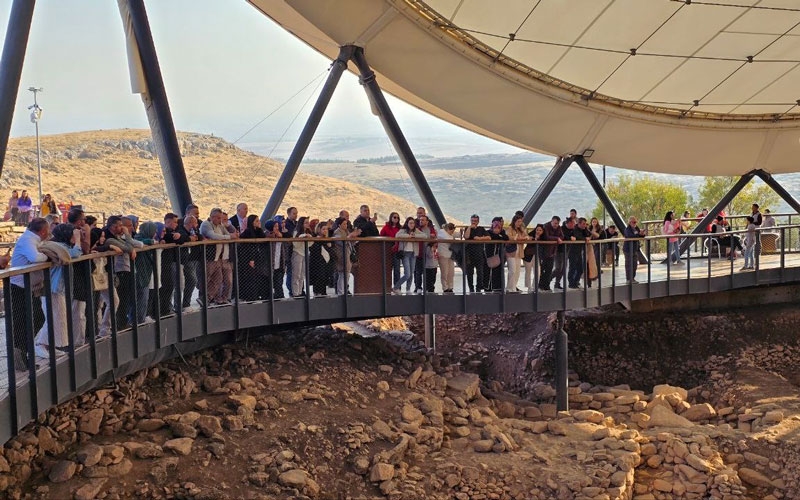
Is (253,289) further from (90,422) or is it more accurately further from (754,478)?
(754,478)

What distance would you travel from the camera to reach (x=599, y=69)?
23.5 metres

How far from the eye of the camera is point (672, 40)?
22016 mm

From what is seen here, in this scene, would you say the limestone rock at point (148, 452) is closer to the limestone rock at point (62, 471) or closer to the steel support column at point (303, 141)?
the limestone rock at point (62, 471)

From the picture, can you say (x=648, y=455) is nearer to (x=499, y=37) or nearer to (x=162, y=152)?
(x=162, y=152)

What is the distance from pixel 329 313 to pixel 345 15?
816 centimetres

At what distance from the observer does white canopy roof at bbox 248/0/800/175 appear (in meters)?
20.5

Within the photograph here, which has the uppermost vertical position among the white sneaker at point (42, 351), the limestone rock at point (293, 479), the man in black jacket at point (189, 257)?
the man in black jacket at point (189, 257)

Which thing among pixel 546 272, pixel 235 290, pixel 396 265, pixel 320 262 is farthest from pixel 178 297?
pixel 546 272

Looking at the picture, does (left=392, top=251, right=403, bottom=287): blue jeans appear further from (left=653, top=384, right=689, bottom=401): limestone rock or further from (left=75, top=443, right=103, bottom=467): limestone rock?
(left=653, top=384, right=689, bottom=401): limestone rock

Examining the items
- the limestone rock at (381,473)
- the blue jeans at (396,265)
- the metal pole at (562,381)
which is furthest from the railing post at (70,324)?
the metal pole at (562,381)

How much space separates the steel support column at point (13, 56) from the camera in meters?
12.3

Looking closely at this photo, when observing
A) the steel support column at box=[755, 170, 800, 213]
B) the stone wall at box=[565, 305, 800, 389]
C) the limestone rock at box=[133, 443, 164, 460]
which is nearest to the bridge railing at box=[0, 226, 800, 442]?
the limestone rock at box=[133, 443, 164, 460]

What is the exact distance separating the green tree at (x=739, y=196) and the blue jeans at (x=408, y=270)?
219 feet

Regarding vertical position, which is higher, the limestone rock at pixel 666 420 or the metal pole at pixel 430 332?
the metal pole at pixel 430 332
